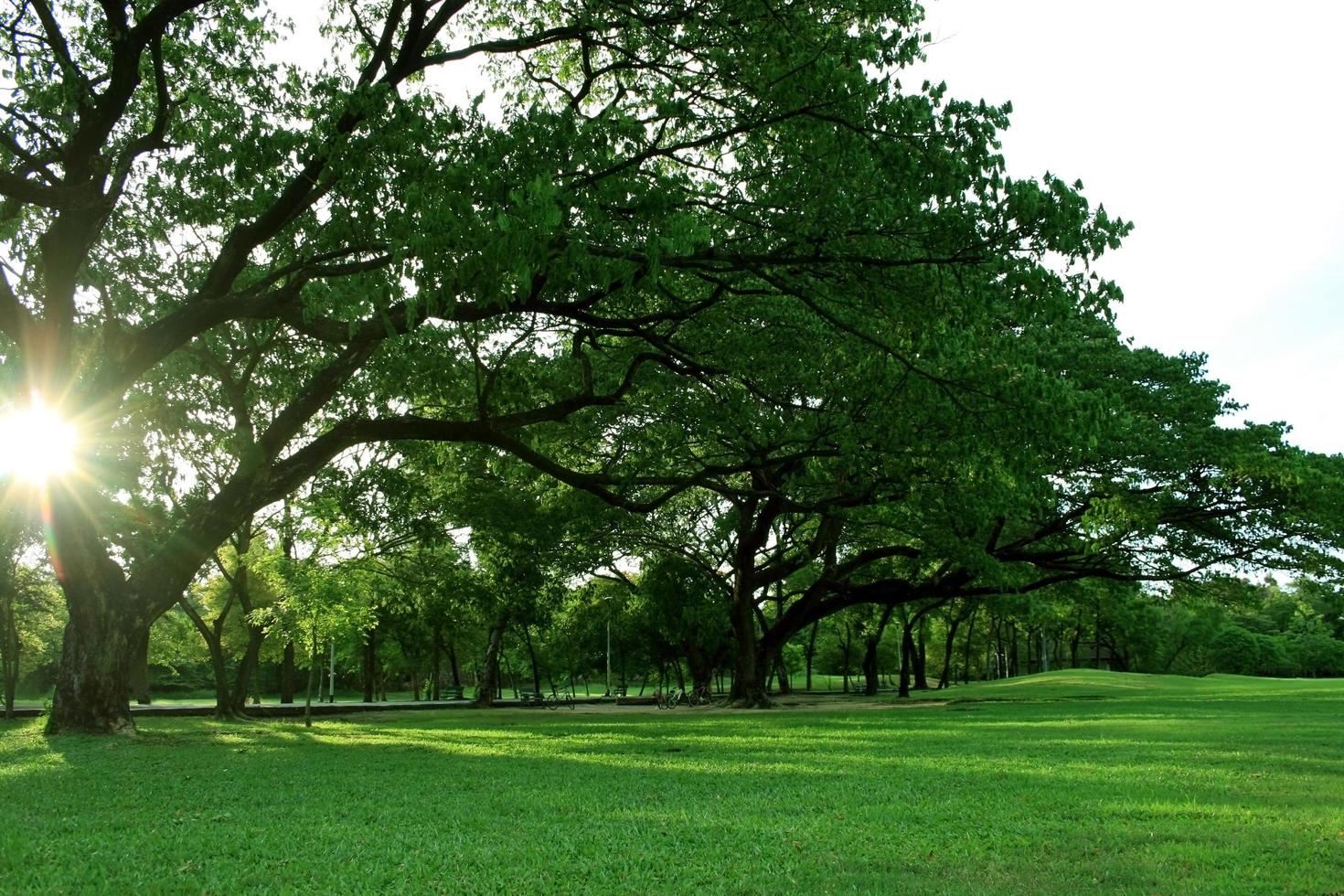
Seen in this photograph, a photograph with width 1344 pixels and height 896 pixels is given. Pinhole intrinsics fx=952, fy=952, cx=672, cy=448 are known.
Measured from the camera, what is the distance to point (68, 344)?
13.7 metres

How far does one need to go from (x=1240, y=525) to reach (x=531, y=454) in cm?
1920

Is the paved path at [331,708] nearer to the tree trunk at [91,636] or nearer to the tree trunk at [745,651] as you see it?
the tree trunk at [745,651]

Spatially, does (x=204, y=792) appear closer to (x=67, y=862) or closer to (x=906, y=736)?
(x=67, y=862)

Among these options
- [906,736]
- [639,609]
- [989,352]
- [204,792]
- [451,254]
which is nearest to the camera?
[451,254]

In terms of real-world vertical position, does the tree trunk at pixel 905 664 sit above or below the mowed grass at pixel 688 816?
below

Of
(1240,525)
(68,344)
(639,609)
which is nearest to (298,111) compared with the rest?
(68,344)

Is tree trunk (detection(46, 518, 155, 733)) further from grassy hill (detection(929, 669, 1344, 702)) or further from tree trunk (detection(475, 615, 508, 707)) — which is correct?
grassy hill (detection(929, 669, 1344, 702))

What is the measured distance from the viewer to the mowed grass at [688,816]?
4.82m

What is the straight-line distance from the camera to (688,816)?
6555 mm

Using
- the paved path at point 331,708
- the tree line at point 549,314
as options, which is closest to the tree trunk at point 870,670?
the paved path at point 331,708

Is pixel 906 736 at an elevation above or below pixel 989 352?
below

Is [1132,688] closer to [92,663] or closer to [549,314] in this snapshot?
[549,314]

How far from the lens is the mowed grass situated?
4816 millimetres

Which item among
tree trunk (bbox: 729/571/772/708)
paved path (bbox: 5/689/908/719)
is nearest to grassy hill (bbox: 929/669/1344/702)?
paved path (bbox: 5/689/908/719)
